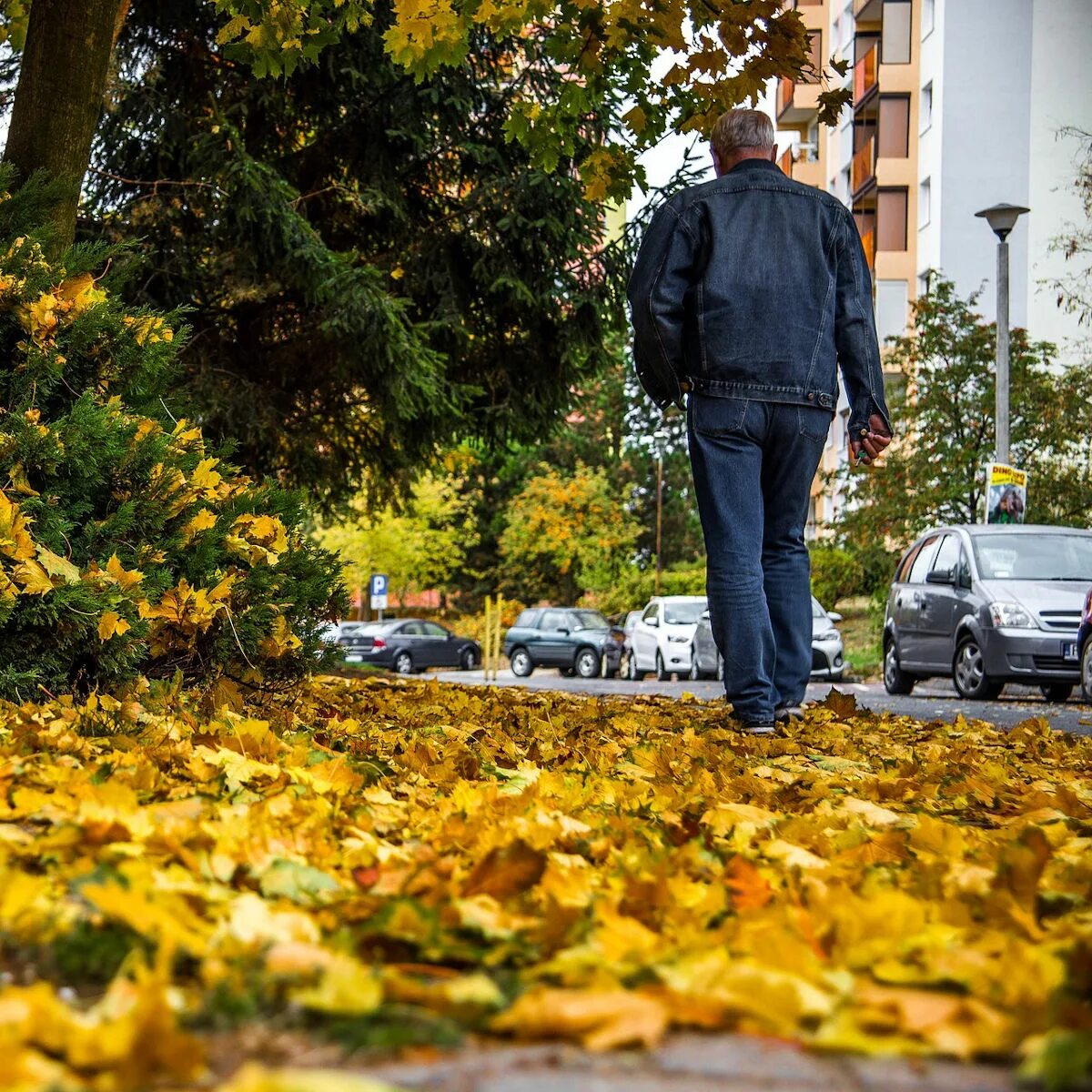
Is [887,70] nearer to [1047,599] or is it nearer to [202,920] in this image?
[1047,599]

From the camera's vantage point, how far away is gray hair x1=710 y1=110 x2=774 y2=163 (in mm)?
5477

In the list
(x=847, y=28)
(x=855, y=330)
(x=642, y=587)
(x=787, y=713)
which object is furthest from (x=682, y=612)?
(x=847, y=28)

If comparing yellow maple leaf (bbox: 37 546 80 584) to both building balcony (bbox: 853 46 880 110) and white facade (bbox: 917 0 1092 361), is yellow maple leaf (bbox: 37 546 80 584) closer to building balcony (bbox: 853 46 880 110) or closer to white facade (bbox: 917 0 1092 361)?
white facade (bbox: 917 0 1092 361)

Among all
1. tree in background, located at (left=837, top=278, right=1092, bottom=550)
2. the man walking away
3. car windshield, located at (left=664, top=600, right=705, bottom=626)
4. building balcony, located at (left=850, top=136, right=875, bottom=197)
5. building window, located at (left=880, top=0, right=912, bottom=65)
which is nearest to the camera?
the man walking away

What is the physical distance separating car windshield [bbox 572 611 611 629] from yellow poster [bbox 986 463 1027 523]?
18.0m

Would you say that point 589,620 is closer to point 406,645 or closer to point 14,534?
point 406,645

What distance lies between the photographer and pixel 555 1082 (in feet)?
4.25

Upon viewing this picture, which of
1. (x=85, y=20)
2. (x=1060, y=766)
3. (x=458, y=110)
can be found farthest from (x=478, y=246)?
(x=1060, y=766)

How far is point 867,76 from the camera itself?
155 ft

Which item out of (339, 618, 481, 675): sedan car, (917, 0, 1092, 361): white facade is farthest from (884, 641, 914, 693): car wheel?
(917, 0, 1092, 361): white facade

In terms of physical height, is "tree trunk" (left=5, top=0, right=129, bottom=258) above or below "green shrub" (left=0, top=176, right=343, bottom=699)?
above

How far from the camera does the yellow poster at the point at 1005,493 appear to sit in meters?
18.0

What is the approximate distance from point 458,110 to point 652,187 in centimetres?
182

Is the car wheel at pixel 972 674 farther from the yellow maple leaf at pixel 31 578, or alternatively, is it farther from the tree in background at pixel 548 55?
the yellow maple leaf at pixel 31 578
